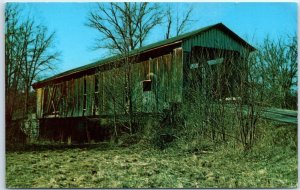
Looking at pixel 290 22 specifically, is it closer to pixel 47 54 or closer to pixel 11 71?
pixel 47 54

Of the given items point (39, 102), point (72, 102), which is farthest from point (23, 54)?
point (72, 102)

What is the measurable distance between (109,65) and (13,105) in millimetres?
1510

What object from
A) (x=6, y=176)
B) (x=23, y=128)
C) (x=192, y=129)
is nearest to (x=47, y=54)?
(x=23, y=128)

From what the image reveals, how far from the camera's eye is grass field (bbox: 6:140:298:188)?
21.4 ft

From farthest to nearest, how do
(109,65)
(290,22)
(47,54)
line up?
(109,65) → (47,54) → (290,22)

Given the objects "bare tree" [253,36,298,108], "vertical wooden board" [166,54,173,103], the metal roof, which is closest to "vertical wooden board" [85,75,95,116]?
the metal roof

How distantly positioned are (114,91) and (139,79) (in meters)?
0.46

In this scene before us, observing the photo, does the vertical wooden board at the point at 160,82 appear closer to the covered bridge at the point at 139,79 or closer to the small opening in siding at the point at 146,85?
the covered bridge at the point at 139,79

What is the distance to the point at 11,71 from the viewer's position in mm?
6801

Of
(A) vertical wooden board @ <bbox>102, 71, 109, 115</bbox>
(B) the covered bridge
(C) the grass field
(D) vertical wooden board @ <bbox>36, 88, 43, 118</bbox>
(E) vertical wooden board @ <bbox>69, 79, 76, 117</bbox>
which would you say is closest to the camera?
(C) the grass field

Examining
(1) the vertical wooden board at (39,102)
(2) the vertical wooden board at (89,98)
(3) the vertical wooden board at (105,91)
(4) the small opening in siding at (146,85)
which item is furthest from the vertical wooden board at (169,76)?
(1) the vertical wooden board at (39,102)

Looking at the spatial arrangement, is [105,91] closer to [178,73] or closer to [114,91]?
[114,91]

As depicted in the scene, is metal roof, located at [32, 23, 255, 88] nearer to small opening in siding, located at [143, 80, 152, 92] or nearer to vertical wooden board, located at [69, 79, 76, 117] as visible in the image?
small opening in siding, located at [143, 80, 152, 92]

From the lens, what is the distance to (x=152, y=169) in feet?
22.2
